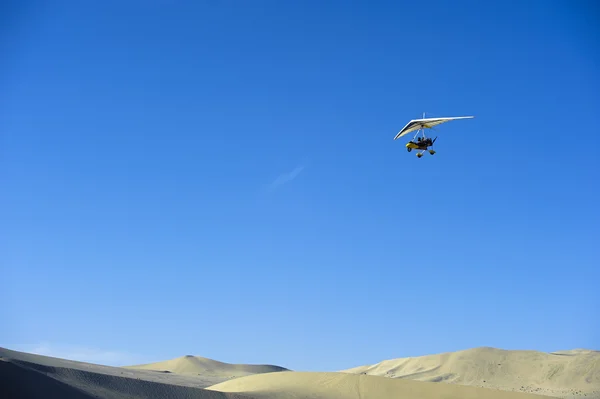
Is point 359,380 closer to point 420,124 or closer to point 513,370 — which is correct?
point 420,124

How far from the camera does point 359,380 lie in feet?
130

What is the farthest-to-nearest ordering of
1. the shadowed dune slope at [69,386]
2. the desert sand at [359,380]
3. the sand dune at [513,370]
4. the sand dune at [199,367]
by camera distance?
the sand dune at [199,367] → the sand dune at [513,370] → the desert sand at [359,380] → the shadowed dune slope at [69,386]

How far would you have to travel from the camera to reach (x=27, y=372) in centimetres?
2644

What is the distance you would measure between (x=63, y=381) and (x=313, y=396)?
13741 millimetres

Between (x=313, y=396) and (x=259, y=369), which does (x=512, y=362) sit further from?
(x=259, y=369)

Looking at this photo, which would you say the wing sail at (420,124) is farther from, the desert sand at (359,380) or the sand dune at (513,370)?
the sand dune at (513,370)

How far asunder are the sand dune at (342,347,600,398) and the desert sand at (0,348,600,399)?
8 cm

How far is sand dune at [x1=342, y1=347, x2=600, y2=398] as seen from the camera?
5709 cm

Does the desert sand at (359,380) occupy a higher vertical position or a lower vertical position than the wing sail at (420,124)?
lower

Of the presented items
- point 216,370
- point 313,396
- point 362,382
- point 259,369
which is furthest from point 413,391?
point 259,369

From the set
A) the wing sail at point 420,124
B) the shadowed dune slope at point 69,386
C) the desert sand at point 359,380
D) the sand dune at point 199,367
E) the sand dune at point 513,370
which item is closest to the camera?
the shadowed dune slope at point 69,386

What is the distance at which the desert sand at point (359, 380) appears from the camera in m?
27.9

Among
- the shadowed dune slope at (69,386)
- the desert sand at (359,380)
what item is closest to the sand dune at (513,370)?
the desert sand at (359,380)

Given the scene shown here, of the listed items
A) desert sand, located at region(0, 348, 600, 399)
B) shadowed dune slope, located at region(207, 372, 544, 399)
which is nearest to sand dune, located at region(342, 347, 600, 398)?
desert sand, located at region(0, 348, 600, 399)
